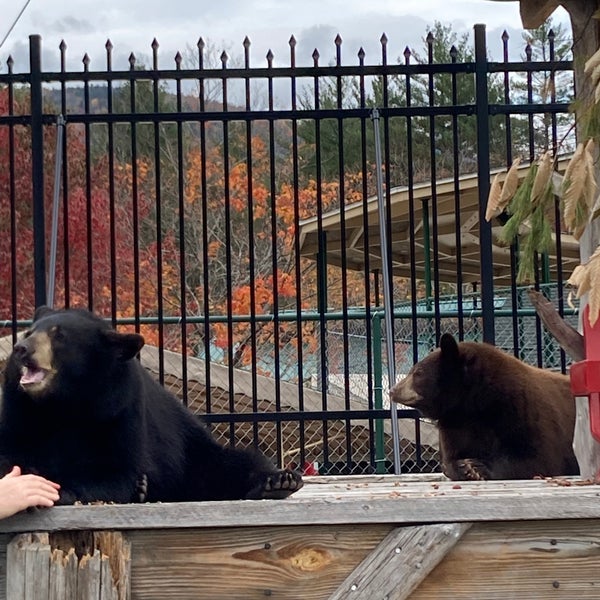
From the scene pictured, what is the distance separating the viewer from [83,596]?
3289 mm

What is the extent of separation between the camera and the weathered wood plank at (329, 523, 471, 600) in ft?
10.8

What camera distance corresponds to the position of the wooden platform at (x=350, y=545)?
330 centimetres

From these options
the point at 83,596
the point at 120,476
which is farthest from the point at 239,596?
the point at 120,476

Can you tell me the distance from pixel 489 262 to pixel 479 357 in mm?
1250

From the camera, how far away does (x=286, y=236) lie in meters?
20.4

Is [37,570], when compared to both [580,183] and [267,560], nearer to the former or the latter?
[267,560]

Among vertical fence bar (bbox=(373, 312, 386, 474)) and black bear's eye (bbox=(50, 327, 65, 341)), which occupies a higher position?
black bear's eye (bbox=(50, 327, 65, 341))

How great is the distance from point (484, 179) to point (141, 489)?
4.59 meters

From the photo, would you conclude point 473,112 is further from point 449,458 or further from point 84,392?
point 84,392

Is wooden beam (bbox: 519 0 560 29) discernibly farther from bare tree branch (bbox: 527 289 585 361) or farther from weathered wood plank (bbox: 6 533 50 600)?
weathered wood plank (bbox: 6 533 50 600)

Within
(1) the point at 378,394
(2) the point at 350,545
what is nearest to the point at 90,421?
(2) the point at 350,545

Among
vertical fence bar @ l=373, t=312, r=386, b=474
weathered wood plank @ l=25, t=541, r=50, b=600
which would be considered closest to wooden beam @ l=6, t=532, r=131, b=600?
weathered wood plank @ l=25, t=541, r=50, b=600

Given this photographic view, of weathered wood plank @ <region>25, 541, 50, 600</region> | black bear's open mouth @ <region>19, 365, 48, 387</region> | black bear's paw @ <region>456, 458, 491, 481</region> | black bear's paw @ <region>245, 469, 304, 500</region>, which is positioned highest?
black bear's open mouth @ <region>19, 365, 48, 387</region>

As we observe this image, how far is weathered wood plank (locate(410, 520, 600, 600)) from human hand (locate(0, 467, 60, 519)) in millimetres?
A: 1151
